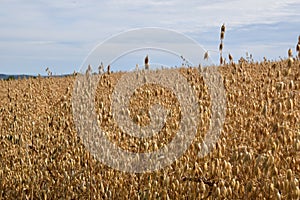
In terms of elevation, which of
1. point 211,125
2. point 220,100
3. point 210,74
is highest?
point 210,74

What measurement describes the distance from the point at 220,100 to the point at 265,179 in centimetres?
143

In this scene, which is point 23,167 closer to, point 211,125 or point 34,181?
point 34,181

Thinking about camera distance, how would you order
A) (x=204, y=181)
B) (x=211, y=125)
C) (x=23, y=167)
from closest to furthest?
(x=204, y=181) → (x=211, y=125) → (x=23, y=167)

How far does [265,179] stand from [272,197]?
138 millimetres

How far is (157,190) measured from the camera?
243 cm

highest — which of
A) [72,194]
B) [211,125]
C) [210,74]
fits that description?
[210,74]

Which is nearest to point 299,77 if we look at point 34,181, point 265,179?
point 265,179

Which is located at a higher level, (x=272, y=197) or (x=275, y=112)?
(x=275, y=112)

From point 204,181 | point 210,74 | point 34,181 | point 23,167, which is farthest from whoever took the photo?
point 210,74

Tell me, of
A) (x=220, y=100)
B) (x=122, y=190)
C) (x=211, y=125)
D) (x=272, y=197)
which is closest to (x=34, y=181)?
(x=122, y=190)

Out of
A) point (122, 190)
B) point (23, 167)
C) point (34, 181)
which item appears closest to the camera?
point (122, 190)

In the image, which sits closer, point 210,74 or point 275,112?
point 275,112

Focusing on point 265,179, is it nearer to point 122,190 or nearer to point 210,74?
point 122,190

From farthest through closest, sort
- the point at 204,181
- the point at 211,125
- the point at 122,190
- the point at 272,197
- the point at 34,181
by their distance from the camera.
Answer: the point at 34,181 → the point at 211,125 → the point at 122,190 → the point at 204,181 → the point at 272,197
